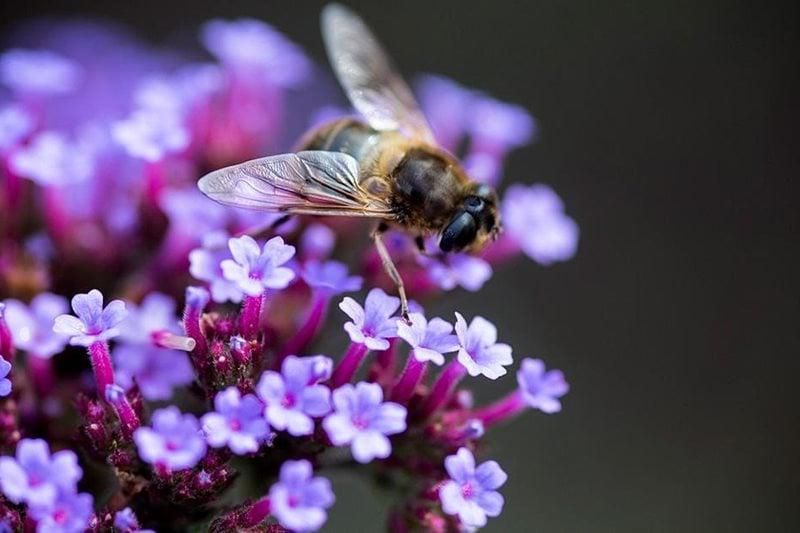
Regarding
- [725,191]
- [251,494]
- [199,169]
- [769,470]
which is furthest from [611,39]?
[251,494]

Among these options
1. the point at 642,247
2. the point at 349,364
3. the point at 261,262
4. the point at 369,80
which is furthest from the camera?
the point at 642,247

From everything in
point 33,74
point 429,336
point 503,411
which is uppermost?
point 429,336

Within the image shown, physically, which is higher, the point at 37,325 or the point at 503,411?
the point at 503,411

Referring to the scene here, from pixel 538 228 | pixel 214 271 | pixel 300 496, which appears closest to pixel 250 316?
pixel 214 271

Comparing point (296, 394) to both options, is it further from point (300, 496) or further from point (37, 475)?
point (37, 475)

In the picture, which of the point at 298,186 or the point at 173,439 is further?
the point at 298,186

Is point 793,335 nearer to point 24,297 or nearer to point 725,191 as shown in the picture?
point 725,191

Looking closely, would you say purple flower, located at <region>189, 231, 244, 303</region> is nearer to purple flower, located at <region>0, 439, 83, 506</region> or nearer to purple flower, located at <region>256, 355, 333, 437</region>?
purple flower, located at <region>256, 355, 333, 437</region>

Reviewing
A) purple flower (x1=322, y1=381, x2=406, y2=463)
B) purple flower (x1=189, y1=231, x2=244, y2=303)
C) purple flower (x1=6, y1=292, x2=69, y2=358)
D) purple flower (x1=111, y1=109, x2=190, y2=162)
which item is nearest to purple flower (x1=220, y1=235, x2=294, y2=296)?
purple flower (x1=189, y1=231, x2=244, y2=303)
